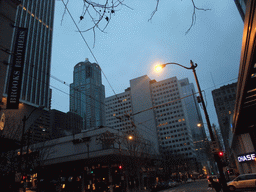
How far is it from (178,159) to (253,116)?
6770cm

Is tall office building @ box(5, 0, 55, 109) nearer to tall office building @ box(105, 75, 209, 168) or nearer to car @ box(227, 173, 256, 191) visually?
tall office building @ box(105, 75, 209, 168)

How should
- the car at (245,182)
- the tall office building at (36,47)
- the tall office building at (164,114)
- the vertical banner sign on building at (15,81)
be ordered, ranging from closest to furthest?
1. the vertical banner sign on building at (15,81)
2. the car at (245,182)
3. the tall office building at (36,47)
4. the tall office building at (164,114)

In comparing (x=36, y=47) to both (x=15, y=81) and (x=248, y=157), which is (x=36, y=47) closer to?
(x=15, y=81)

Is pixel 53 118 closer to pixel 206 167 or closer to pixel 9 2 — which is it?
pixel 206 167

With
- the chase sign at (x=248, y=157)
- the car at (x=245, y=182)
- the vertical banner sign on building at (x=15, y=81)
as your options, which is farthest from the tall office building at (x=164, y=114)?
the vertical banner sign on building at (x=15, y=81)

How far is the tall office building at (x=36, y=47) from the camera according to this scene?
7569 centimetres

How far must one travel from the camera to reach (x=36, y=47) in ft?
269

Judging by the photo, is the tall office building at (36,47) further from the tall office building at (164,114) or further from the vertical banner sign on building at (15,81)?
the vertical banner sign on building at (15,81)

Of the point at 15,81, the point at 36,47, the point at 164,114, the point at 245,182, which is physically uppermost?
the point at 36,47

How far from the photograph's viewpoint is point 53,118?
628 ft

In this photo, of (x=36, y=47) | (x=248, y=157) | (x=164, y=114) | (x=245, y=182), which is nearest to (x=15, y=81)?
(x=245, y=182)

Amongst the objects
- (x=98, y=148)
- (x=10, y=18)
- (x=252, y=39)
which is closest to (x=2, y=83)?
(x=10, y=18)

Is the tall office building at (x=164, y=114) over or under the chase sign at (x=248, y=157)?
over

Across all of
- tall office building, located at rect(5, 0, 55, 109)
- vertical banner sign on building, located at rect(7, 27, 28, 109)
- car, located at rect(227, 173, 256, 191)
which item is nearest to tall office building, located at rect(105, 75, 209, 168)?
tall office building, located at rect(5, 0, 55, 109)
